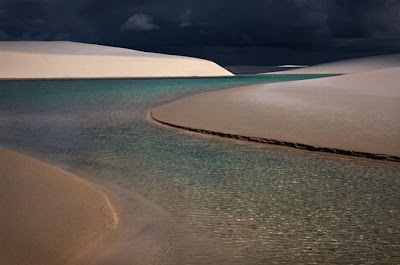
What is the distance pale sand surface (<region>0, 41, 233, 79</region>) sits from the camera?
63966 millimetres

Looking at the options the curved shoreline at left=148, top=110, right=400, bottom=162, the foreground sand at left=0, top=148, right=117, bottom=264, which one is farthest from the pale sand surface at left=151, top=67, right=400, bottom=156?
the foreground sand at left=0, top=148, right=117, bottom=264

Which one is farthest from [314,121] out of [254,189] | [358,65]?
[358,65]

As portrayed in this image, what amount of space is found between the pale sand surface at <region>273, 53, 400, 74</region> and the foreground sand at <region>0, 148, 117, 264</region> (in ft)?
439

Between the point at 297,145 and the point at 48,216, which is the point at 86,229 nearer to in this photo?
the point at 48,216

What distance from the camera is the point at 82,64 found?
72.8m

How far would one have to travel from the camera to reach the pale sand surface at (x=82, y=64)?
64.0 meters

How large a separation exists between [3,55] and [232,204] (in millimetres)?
71123

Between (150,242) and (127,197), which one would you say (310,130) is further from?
(150,242)

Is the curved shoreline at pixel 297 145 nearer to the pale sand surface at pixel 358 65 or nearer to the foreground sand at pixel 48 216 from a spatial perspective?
the foreground sand at pixel 48 216

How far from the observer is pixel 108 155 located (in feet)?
24.8

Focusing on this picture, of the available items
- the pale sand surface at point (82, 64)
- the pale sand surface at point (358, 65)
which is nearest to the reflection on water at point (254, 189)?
the pale sand surface at point (82, 64)

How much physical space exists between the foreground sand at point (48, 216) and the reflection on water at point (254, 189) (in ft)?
2.43

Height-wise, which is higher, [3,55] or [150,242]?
[3,55]

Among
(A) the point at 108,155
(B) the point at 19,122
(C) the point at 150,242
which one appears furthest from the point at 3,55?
(C) the point at 150,242
